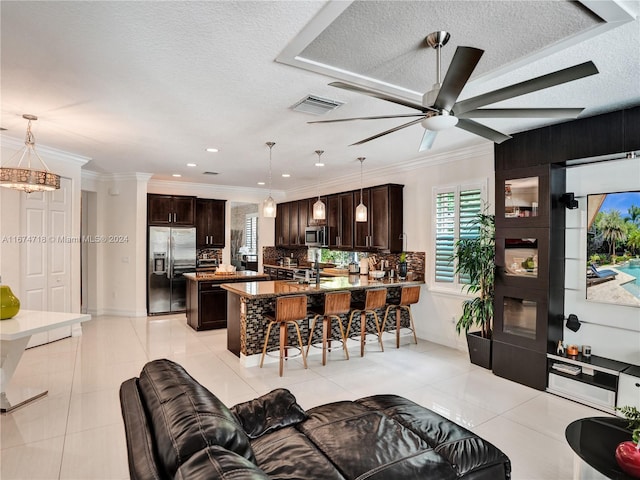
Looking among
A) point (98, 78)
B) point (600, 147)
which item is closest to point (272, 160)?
point (98, 78)

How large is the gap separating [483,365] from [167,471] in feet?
Answer: 13.7

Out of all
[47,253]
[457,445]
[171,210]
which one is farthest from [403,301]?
[47,253]

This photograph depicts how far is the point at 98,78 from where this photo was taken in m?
2.80

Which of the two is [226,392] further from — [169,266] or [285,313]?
[169,266]

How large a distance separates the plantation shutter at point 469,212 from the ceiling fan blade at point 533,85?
9.78 feet

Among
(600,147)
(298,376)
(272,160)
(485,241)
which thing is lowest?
(298,376)

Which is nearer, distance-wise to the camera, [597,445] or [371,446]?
[371,446]

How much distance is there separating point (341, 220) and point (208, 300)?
9.13 ft

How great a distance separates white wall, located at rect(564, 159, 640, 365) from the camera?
11.2ft

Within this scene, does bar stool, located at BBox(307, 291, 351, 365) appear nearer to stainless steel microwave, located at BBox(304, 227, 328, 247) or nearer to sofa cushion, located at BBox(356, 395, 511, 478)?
sofa cushion, located at BBox(356, 395, 511, 478)

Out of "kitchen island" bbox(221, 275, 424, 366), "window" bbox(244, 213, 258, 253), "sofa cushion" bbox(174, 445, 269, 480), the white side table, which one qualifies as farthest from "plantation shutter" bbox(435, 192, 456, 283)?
"window" bbox(244, 213, 258, 253)

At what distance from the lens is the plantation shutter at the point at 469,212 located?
4914 mm

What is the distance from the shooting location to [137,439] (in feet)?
4.25

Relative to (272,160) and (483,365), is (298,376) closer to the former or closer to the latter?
(483,365)
